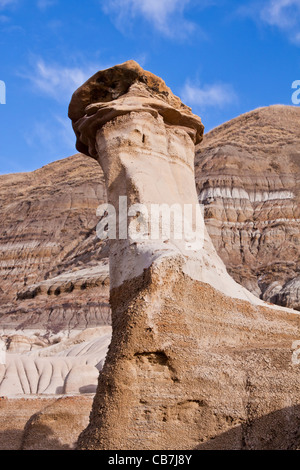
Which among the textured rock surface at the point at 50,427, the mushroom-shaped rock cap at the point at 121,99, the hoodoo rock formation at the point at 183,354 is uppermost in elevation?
the mushroom-shaped rock cap at the point at 121,99

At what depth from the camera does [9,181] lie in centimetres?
8788

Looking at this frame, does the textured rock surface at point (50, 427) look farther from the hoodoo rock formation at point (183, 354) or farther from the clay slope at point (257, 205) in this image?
the clay slope at point (257, 205)

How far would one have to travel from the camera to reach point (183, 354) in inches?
279

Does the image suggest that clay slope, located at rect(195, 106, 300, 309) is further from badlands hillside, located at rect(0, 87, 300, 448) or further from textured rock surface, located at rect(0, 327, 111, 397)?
textured rock surface, located at rect(0, 327, 111, 397)

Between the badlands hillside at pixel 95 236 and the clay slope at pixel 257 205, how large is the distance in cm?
10

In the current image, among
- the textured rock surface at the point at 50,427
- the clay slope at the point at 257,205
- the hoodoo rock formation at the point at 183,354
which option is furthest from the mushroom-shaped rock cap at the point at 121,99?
the clay slope at the point at 257,205

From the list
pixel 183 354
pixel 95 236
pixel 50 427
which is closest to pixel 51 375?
pixel 50 427

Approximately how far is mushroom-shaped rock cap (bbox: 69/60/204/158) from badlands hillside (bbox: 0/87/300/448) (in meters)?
8.46

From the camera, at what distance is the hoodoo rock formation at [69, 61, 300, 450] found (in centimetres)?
665

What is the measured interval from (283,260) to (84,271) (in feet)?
52.8

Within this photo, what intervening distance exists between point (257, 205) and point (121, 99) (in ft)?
145

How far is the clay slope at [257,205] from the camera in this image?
45344mm

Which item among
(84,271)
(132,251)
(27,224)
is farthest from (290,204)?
(132,251)

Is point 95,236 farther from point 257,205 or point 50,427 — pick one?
point 50,427
